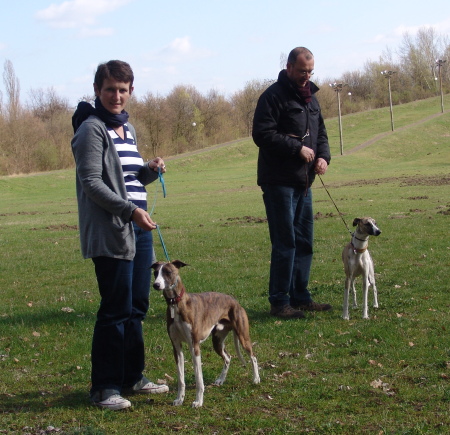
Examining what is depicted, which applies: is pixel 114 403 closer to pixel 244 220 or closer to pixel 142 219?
pixel 142 219

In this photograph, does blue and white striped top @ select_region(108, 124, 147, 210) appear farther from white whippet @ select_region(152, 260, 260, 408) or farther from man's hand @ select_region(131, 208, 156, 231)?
white whippet @ select_region(152, 260, 260, 408)

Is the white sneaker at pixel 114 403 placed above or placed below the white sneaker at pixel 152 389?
above

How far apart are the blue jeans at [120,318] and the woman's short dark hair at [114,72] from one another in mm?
1276

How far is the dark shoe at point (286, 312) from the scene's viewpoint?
8.30 meters

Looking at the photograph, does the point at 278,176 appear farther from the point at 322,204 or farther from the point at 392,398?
the point at 322,204

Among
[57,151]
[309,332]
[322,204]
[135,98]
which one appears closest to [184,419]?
[309,332]

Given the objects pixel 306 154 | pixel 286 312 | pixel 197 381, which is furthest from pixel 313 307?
pixel 197 381

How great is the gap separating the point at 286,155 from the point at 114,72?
3.42 metres

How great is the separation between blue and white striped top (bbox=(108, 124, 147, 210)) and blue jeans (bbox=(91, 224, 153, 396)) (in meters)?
0.27

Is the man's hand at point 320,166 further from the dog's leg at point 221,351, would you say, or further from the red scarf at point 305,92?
the dog's leg at point 221,351

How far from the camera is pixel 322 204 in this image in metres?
26.1

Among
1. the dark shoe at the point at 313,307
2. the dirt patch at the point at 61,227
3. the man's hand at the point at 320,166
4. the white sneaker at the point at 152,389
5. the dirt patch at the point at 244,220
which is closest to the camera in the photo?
the white sneaker at the point at 152,389

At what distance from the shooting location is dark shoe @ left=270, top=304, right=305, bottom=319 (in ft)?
27.2

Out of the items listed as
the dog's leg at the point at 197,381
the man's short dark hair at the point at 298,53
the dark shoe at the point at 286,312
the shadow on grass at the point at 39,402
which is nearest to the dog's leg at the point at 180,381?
the dog's leg at the point at 197,381
